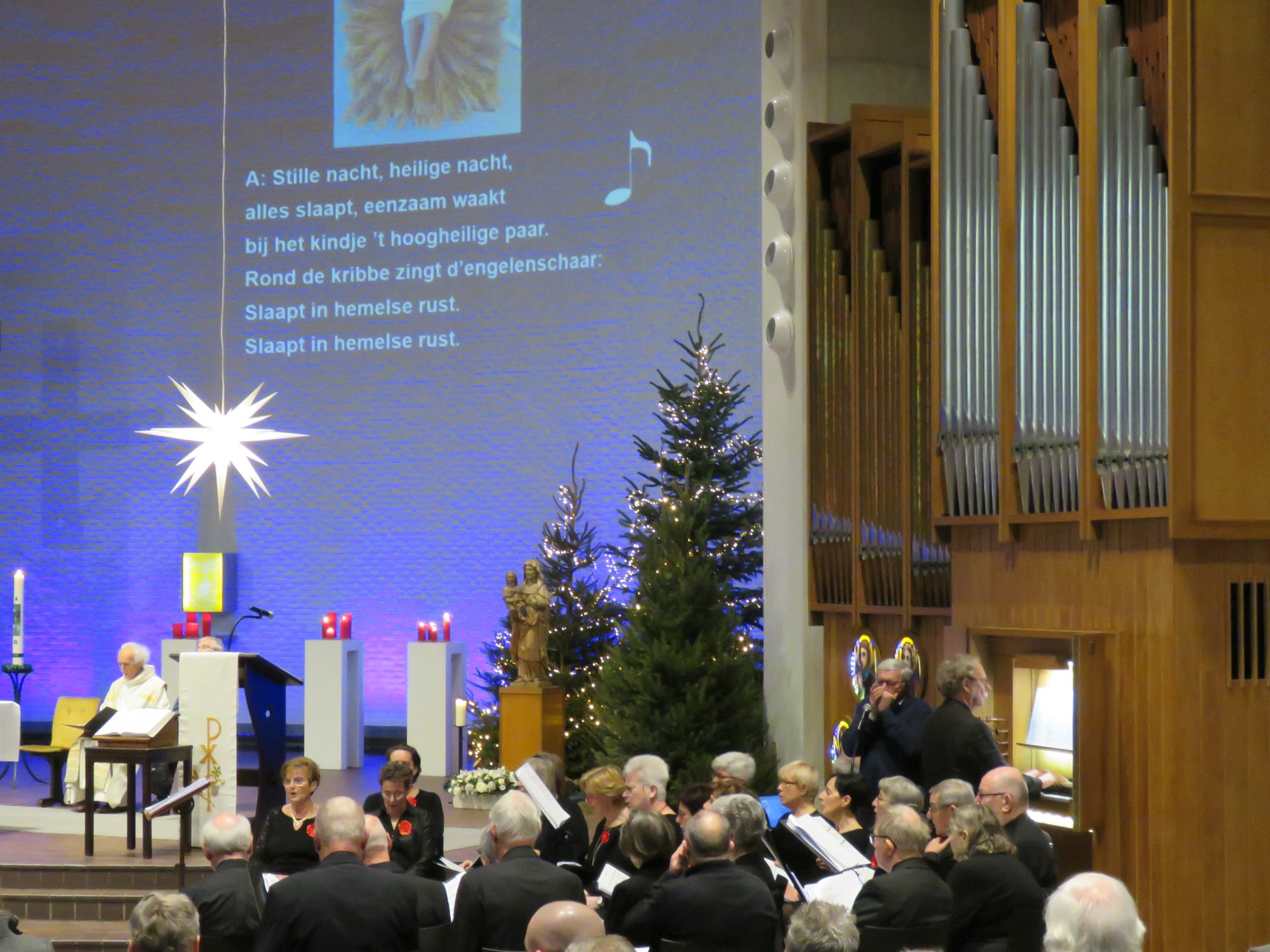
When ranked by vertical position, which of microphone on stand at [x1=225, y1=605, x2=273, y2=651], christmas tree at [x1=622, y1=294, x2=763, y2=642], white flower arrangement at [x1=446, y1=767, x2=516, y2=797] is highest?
christmas tree at [x1=622, y1=294, x2=763, y2=642]

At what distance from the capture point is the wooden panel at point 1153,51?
19.8 feet

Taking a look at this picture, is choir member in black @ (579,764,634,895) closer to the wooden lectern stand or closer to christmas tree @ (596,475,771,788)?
christmas tree @ (596,475,771,788)

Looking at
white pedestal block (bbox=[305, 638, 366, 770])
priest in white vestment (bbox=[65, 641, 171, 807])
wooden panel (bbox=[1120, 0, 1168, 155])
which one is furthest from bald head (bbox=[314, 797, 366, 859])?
white pedestal block (bbox=[305, 638, 366, 770])

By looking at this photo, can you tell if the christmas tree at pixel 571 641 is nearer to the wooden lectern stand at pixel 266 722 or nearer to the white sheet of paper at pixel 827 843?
the wooden lectern stand at pixel 266 722

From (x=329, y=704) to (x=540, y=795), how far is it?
7.28 meters

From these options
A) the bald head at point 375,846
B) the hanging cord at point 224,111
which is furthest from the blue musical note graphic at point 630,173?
the bald head at point 375,846

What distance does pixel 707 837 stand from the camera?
14.2ft

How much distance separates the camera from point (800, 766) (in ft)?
18.6

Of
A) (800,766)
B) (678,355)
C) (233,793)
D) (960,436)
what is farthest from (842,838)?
(678,355)

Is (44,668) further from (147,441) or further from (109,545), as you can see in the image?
(147,441)

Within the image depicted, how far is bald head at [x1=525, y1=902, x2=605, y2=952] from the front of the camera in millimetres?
3600

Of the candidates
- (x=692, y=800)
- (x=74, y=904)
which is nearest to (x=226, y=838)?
(x=692, y=800)

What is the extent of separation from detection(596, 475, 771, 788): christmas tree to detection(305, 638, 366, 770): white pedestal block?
2988 millimetres

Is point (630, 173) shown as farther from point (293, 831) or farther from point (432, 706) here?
point (293, 831)
